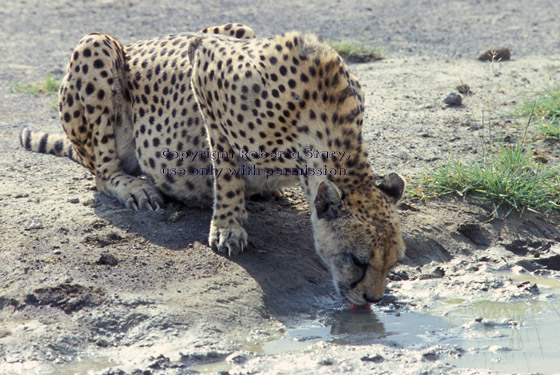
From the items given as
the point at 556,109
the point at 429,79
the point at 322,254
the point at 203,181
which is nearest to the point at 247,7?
the point at 429,79

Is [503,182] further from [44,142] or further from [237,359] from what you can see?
[44,142]

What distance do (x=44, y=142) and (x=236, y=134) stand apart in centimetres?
257

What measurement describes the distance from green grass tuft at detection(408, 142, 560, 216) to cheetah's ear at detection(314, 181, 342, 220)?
5.23 feet

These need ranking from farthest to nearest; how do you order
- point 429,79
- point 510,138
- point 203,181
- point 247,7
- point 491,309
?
point 247,7 → point 429,79 → point 510,138 → point 203,181 → point 491,309

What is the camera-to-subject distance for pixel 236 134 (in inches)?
179

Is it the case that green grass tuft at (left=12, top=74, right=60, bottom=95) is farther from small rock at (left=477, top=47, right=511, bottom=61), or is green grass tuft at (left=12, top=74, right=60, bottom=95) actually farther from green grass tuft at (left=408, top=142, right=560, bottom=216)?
small rock at (left=477, top=47, right=511, bottom=61)

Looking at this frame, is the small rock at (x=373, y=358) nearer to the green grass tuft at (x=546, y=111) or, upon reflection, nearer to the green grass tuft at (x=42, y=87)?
the green grass tuft at (x=546, y=111)

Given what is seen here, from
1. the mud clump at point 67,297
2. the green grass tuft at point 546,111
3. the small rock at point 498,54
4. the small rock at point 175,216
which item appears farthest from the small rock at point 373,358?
the small rock at point 498,54

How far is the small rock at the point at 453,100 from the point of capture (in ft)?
23.2

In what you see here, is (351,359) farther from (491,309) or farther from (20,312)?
(20,312)

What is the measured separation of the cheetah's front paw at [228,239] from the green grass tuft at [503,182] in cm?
143

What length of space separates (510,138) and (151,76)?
296 centimetres

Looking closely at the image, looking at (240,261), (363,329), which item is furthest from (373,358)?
(240,261)

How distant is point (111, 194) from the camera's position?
17.8ft
